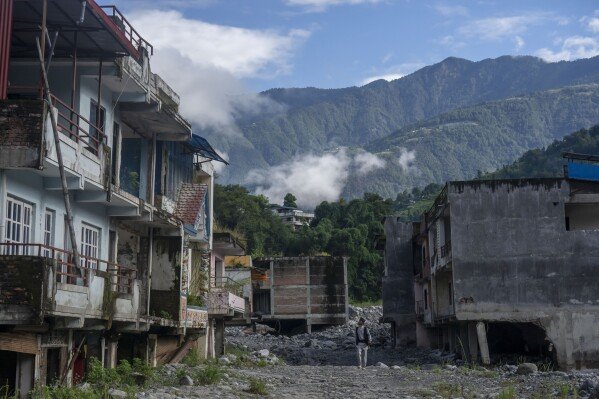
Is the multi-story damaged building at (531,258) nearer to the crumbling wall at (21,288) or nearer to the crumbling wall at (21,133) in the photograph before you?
the crumbling wall at (21,133)

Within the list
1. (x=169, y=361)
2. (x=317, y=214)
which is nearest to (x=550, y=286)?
(x=169, y=361)

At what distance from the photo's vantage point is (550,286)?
113 ft

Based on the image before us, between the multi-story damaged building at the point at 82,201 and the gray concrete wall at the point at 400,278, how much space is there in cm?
2720

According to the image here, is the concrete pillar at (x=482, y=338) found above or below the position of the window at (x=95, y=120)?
below

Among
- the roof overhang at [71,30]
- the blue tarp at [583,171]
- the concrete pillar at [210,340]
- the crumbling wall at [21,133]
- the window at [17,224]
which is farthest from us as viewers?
the concrete pillar at [210,340]

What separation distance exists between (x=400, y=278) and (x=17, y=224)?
4040 centimetres

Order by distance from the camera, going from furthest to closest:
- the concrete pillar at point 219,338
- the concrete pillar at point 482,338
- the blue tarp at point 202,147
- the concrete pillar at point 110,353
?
the concrete pillar at point 219,338, the concrete pillar at point 482,338, the blue tarp at point 202,147, the concrete pillar at point 110,353

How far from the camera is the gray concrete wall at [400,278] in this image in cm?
5550

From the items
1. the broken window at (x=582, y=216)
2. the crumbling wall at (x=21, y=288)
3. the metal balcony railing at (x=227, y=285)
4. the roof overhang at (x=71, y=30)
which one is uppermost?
the roof overhang at (x=71, y=30)

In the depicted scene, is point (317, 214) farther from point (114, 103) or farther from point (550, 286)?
point (114, 103)

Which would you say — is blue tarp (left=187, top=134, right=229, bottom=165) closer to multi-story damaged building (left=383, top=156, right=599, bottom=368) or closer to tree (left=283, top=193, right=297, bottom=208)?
multi-story damaged building (left=383, top=156, right=599, bottom=368)

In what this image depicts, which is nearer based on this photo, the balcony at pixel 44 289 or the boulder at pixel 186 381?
the balcony at pixel 44 289

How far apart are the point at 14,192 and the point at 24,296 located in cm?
282

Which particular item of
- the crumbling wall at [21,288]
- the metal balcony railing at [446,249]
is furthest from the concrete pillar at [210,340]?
the crumbling wall at [21,288]
